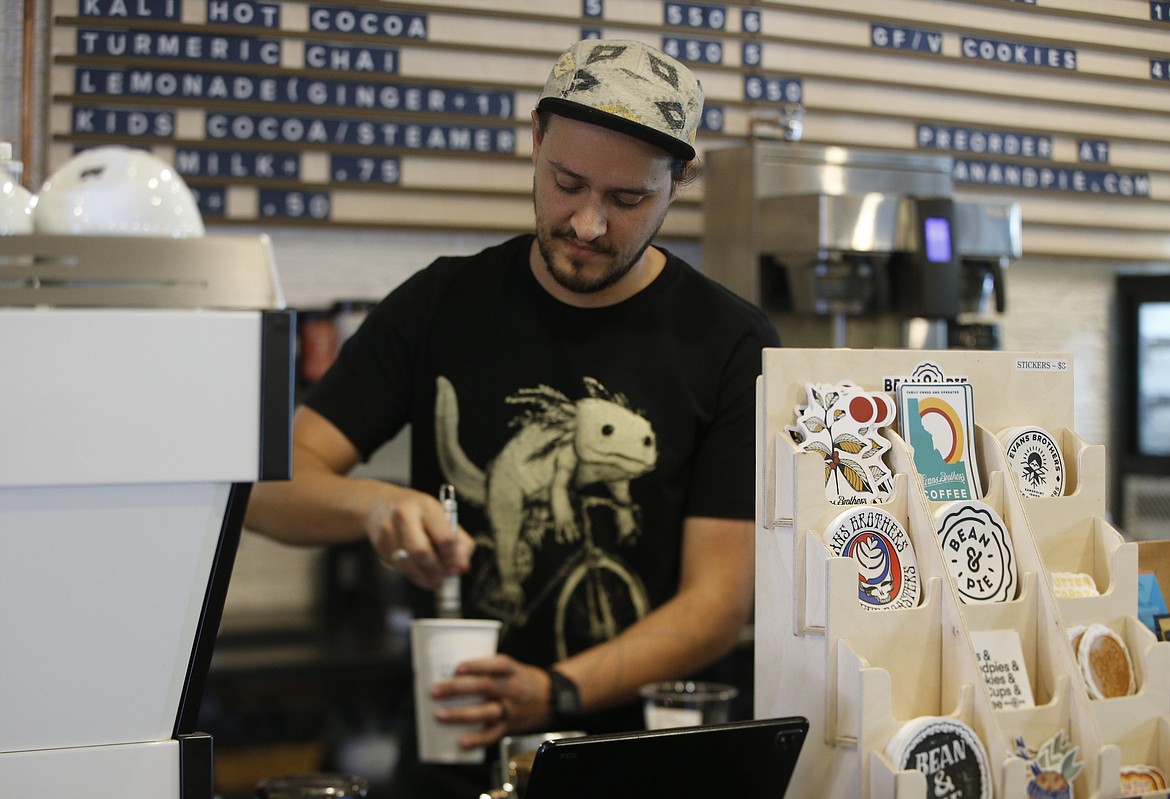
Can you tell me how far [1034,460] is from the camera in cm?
124

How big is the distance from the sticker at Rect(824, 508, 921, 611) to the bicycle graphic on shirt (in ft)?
2.78

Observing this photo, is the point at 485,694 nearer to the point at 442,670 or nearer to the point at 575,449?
the point at 442,670

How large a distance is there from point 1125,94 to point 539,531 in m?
3.09

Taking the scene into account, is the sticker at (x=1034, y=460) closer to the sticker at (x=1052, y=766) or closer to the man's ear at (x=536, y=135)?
the sticker at (x=1052, y=766)

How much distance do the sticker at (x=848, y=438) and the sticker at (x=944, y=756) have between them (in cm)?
22

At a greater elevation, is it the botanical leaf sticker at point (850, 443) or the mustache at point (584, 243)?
the mustache at point (584, 243)

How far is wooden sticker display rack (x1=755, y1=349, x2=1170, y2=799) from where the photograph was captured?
1.05m

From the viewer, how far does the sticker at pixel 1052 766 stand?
1.06m

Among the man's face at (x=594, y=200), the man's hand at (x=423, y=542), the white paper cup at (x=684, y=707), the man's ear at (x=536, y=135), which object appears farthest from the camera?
the man's ear at (x=536, y=135)

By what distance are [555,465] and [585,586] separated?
21 cm

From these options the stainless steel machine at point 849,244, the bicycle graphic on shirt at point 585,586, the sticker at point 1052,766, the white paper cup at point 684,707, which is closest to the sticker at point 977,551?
the sticker at point 1052,766

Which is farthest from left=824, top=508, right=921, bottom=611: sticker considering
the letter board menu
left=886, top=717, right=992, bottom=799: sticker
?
the letter board menu

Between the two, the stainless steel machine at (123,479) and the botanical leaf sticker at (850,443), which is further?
the botanical leaf sticker at (850,443)

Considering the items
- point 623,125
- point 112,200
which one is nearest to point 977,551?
point 623,125
